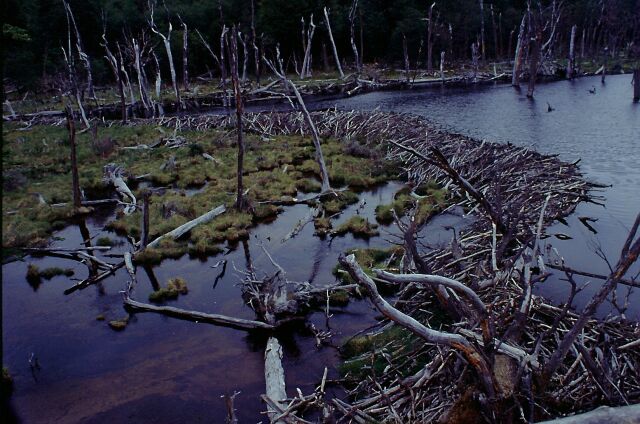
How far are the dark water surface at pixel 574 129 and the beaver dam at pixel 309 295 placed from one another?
2.05ft

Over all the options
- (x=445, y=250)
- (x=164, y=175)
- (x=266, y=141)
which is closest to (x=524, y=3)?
(x=266, y=141)

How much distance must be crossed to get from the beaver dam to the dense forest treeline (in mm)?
29482

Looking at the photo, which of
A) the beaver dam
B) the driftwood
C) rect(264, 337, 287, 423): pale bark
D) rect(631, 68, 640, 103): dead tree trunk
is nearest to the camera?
the beaver dam

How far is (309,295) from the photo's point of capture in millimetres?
12281

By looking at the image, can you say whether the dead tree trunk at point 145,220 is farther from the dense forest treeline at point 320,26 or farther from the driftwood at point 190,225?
the dense forest treeline at point 320,26

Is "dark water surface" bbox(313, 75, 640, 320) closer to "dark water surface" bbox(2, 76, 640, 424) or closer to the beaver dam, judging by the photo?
"dark water surface" bbox(2, 76, 640, 424)

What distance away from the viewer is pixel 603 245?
14.5 meters

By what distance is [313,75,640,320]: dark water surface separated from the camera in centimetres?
1440

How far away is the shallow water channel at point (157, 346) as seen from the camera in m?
9.72

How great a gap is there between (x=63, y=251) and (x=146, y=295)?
4.26 m

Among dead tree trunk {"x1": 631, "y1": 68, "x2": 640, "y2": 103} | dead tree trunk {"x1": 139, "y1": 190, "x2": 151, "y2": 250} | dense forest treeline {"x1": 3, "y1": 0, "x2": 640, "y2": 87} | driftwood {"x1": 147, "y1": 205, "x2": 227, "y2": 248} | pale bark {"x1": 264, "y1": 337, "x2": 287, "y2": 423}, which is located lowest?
pale bark {"x1": 264, "y1": 337, "x2": 287, "y2": 423}

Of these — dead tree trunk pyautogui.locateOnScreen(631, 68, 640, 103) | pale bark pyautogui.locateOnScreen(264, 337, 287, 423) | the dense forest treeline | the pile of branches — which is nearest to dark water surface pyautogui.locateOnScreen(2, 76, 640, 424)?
pale bark pyautogui.locateOnScreen(264, 337, 287, 423)

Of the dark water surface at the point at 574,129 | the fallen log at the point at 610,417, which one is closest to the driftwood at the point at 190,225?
the dark water surface at the point at 574,129

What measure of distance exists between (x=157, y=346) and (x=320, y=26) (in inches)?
2055
